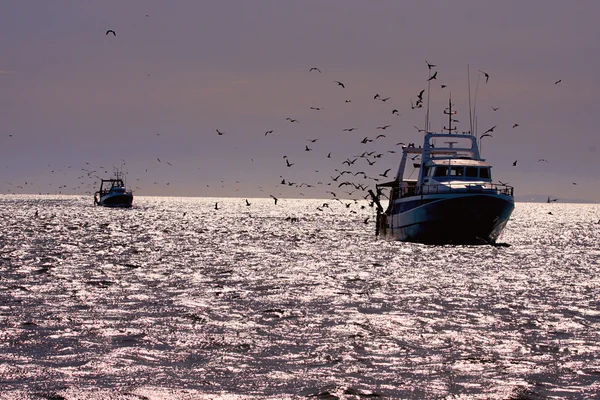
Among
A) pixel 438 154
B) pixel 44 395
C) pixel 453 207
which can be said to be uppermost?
pixel 438 154

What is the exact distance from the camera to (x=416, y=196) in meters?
56.7

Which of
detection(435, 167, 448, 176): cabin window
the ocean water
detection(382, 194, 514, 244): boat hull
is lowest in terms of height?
the ocean water

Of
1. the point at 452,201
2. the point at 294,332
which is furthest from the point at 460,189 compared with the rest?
the point at 294,332

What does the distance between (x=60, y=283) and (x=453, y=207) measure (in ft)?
99.0

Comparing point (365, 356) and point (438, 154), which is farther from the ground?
point (438, 154)

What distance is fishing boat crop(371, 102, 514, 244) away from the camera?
53.5 metres

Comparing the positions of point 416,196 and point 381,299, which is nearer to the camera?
point 381,299

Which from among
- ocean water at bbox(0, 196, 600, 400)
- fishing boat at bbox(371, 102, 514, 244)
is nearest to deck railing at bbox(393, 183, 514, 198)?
fishing boat at bbox(371, 102, 514, 244)

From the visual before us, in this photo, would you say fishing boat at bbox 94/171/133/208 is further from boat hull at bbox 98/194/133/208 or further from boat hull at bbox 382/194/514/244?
boat hull at bbox 382/194/514/244

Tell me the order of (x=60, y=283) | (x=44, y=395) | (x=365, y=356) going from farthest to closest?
(x=60, y=283) < (x=365, y=356) < (x=44, y=395)

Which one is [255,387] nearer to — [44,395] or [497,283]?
[44,395]

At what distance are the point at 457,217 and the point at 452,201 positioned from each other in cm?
142

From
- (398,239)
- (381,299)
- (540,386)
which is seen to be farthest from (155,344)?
(398,239)

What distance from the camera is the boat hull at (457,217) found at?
53.2 m
